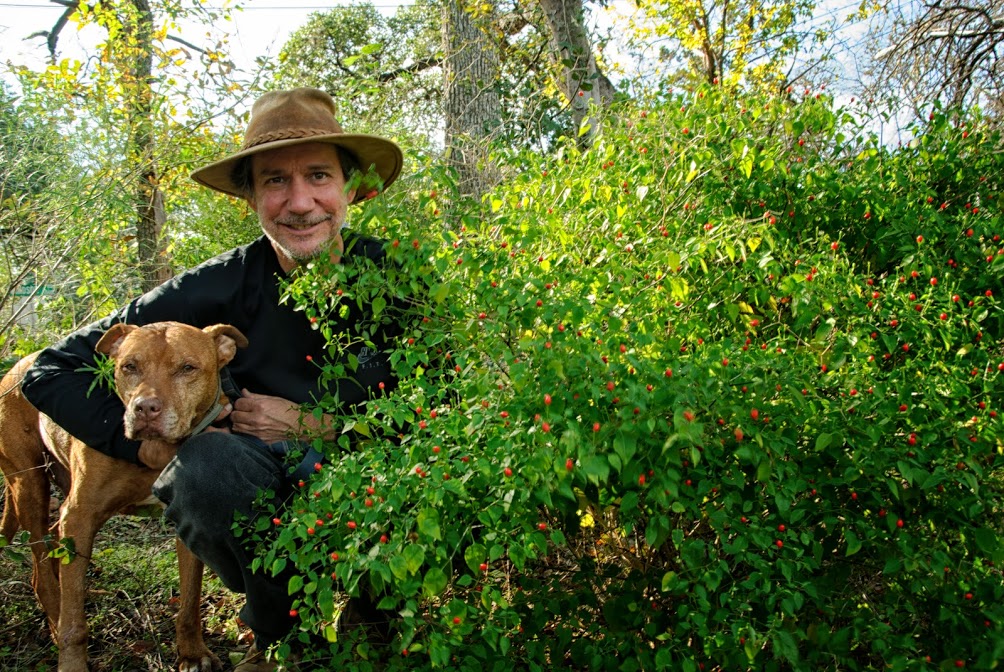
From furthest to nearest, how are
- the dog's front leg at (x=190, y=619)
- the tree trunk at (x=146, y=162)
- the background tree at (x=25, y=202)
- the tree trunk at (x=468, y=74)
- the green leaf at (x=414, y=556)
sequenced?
1. the tree trunk at (x=468, y=74)
2. the tree trunk at (x=146, y=162)
3. the background tree at (x=25, y=202)
4. the dog's front leg at (x=190, y=619)
5. the green leaf at (x=414, y=556)

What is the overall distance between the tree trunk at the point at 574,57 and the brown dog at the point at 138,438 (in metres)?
4.02

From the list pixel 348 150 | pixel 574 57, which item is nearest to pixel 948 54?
pixel 574 57

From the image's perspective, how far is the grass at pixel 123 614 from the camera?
343 cm

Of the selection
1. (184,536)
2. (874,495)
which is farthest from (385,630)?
(874,495)

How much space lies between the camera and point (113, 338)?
3.14 m

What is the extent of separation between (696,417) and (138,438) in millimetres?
1965

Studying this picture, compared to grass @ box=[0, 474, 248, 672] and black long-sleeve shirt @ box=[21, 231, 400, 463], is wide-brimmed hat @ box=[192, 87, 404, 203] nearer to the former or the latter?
black long-sleeve shirt @ box=[21, 231, 400, 463]

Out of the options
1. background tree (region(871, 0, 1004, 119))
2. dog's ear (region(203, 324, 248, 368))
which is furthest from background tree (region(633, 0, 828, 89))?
dog's ear (region(203, 324, 248, 368))

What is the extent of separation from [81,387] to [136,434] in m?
0.38

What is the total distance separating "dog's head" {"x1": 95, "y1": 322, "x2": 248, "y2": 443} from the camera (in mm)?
2902

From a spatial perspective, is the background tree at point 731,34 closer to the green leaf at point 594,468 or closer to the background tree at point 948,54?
the background tree at point 948,54

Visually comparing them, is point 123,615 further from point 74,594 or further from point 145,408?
point 145,408

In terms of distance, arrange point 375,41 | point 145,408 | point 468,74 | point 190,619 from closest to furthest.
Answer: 1. point 145,408
2. point 190,619
3. point 468,74
4. point 375,41

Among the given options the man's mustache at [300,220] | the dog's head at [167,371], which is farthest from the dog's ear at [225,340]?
the man's mustache at [300,220]
